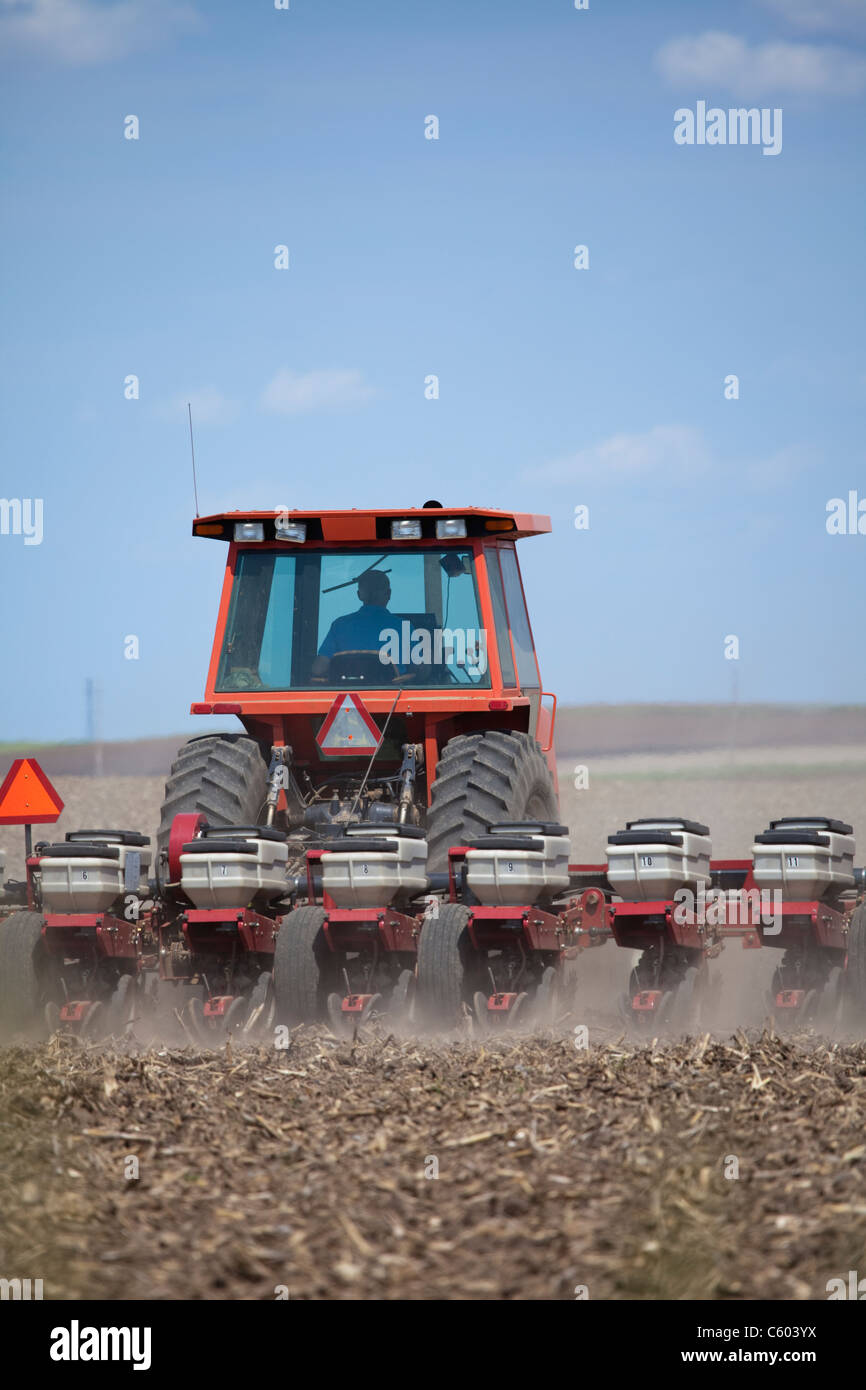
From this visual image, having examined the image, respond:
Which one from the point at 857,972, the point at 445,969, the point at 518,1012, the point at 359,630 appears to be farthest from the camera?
the point at 359,630

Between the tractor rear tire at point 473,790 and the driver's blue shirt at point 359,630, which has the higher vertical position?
the driver's blue shirt at point 359,630

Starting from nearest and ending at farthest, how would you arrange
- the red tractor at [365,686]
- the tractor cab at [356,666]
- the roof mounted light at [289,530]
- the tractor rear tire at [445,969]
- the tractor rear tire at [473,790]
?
1. the tractor rear tire at [445,969]
2. the tractor rear tire at [473,790]
3. the red tractor at [365,686]
4. the tractor cab at [356,666]
5. the roof mounted light at [289,530]

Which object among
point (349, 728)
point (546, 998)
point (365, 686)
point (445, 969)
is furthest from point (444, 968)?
point (365, 686)

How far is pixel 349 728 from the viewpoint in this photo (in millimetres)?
9078

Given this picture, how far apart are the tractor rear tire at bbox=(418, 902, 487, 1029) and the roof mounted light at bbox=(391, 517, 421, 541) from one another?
2415mm

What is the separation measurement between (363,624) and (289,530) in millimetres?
715

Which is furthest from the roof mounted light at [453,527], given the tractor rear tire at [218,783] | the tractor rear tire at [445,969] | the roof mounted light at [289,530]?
the tractor rear tire at [445,969]

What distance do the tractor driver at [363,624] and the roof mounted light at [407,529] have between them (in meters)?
0.29

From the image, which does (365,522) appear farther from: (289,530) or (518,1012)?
(518,1012)

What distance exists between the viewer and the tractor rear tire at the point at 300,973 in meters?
8.06

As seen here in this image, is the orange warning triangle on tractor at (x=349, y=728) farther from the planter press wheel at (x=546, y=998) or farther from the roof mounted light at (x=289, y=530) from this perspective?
the planter press wheel at (x=546, y=998)

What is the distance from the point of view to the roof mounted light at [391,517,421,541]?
948 cm

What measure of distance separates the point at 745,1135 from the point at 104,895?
418cm
